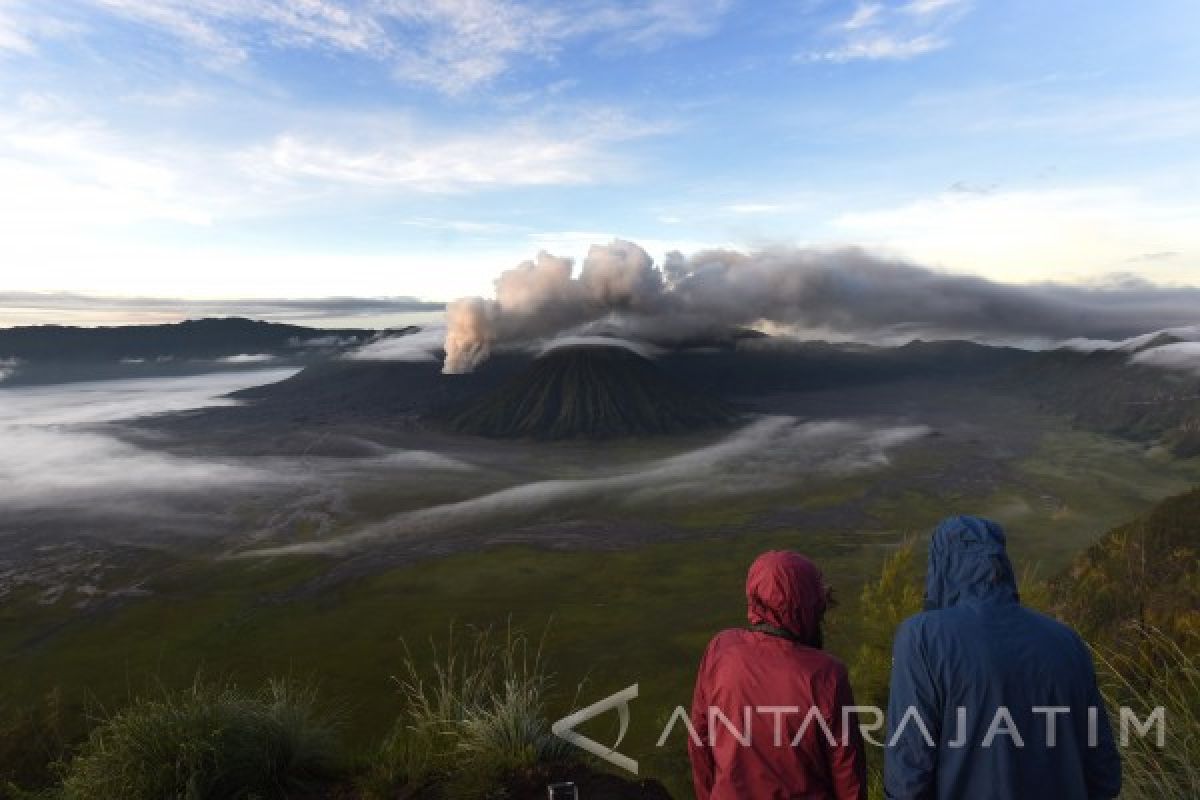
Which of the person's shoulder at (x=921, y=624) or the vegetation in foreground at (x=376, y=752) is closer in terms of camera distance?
the person's shoulder at (x=921, y=624)

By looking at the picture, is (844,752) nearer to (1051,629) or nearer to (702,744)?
(702,744)

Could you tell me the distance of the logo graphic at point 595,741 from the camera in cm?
588

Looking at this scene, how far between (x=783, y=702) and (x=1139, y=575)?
68.0 metres

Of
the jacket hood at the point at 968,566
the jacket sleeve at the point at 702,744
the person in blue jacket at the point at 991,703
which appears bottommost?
the jacket sleeve at the point at 702,744

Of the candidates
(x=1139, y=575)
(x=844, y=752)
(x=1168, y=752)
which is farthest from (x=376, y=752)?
(x=1139, y=575)

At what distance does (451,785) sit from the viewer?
6059mm

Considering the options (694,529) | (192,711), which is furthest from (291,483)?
(192,711)

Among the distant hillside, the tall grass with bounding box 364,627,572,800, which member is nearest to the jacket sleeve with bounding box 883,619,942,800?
the tall grass with bounding box 364,627,572,800

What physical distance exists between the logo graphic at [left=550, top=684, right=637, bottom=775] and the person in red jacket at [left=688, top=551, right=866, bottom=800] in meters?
1.77

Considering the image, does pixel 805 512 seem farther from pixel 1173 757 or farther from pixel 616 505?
pixel 1173 757

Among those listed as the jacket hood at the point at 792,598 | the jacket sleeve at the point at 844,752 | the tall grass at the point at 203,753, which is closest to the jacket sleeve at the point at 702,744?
the jacket hood at the point at 792,598

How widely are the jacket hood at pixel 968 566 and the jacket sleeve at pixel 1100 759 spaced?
1.66 ft

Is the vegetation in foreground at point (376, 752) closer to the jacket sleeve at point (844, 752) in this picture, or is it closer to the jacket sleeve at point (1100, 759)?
the jacket sleeve at point (1100, 759)

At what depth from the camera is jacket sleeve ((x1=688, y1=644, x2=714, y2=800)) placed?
4.17 metres
